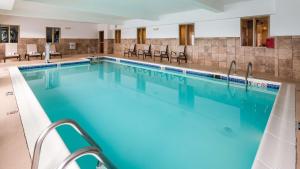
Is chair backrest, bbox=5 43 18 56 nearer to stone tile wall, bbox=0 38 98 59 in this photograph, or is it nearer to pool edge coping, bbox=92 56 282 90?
stone tile wall, bbox=0 38 98 59

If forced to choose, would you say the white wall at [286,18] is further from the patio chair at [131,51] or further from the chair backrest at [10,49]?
the chair backrest at [10,49]

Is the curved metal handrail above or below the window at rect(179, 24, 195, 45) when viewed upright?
below

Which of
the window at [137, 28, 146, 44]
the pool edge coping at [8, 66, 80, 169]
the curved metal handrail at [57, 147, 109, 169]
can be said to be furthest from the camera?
the window at [137, 28, 146, 44]

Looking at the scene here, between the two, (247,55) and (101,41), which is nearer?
(247,55)

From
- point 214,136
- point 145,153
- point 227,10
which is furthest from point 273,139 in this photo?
point 227,10

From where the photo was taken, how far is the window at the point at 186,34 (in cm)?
942

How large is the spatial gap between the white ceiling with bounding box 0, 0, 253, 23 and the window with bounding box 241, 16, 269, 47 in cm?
106

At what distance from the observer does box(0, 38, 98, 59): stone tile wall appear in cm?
1108

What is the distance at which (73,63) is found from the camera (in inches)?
391

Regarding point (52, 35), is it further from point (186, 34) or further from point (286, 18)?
point (286, 18)

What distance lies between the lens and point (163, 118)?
3748mm

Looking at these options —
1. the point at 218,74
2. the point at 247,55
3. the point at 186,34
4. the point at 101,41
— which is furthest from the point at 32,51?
the point at 247,55

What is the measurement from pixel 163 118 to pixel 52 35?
11.3 m

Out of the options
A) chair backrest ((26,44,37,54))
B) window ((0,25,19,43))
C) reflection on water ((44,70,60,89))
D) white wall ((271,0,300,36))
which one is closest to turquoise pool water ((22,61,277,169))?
reflection on water ((44,70,60,89))
